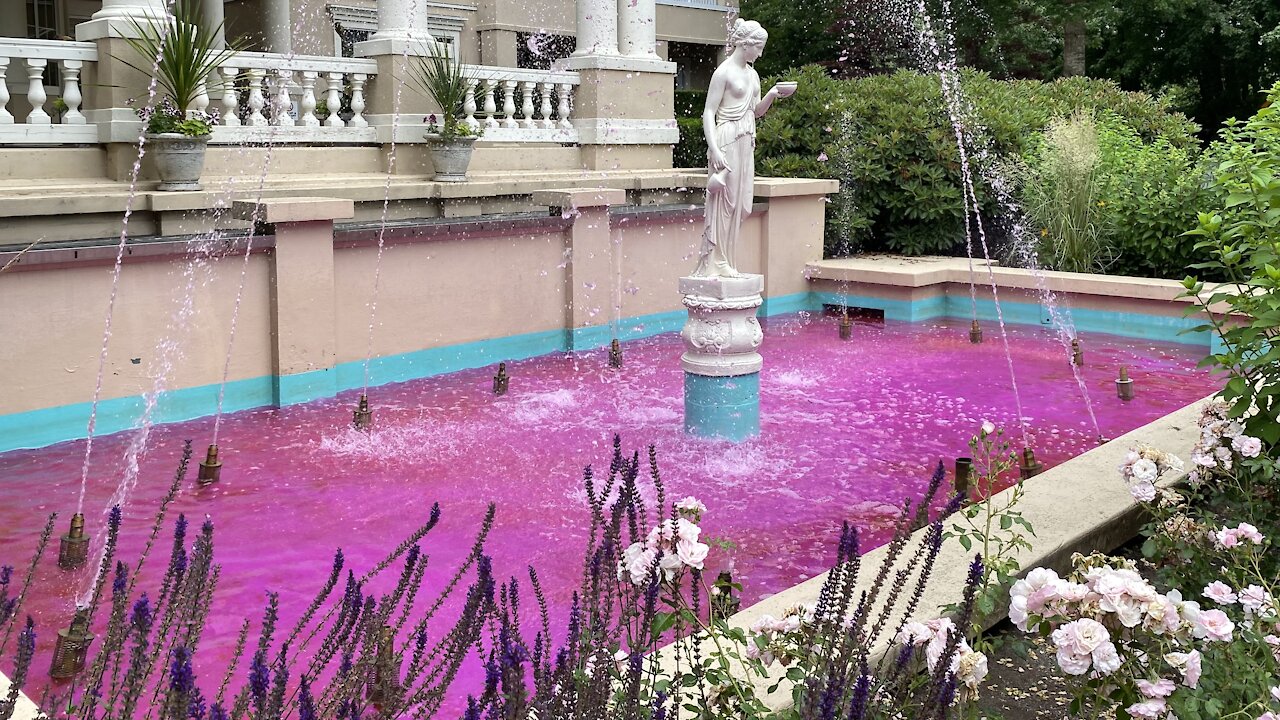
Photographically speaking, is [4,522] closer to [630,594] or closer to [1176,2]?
[630,594]

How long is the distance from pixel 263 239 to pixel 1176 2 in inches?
735

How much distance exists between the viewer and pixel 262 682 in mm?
1842

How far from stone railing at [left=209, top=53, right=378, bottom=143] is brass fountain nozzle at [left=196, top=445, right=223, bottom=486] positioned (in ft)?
13.9

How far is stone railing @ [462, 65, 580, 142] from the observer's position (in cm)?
1279

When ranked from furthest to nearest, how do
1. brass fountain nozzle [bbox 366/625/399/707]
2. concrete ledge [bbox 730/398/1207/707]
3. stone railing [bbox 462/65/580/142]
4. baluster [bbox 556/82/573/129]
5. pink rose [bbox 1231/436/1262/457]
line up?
1. baluster [bbox 556/82/573/129]
2. stone railing [bbox 462/65/580/142]
3. pink rose [bbox 1231/436/1262/457]
4. concrete ledge [bbox 730/398/1207/707]
5. brass fountain nozzle [bbox 366/625/399/707]

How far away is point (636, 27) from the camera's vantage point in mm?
14359

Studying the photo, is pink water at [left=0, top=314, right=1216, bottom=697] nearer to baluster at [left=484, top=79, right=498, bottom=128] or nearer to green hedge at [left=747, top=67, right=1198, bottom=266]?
baluster at [left=484, top=79, right=498, bottom=128]

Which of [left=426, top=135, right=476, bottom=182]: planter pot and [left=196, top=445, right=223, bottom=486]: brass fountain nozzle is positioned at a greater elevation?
[left=426, top=135, right=476, bottom=182]: planter pot

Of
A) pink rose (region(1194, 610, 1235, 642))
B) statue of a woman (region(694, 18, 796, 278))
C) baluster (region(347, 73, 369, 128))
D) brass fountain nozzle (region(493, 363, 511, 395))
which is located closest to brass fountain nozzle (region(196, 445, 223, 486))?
brass fountain nozzle (region(493, 363, 511, 395))

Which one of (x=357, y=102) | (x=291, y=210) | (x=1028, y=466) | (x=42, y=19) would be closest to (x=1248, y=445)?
(x=1028, y=466)

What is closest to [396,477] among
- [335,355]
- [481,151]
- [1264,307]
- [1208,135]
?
[335,355]

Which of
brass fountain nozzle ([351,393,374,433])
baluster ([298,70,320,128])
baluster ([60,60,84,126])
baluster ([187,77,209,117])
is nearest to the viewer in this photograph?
brass fountain nozzle ([351,393,374,433])

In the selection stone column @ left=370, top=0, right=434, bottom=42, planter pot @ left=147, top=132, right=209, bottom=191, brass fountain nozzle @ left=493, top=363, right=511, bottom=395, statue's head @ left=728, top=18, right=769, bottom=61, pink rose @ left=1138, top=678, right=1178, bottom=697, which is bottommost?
brass fountain nozzle @ left=493, top=363, right=511, bottom=395

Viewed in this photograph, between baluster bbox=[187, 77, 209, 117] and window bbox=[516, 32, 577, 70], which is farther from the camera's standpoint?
window bbox=[516, 32, 577, 70]
